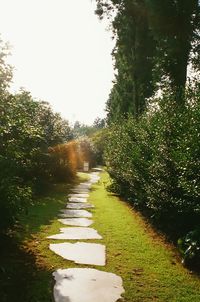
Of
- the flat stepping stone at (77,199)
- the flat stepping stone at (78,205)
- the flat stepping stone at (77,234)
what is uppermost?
the flat stepping stone at (77,199)

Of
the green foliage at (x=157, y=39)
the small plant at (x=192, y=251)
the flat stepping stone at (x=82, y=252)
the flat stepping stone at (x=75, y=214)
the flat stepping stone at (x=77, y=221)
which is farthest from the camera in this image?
the green foliage at (x=157, y=39)

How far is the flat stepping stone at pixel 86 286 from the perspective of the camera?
15.1 feet

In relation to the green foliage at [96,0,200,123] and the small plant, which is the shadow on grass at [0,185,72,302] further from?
the green foliage at [96,0,200,123]

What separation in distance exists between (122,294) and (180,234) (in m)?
2.96

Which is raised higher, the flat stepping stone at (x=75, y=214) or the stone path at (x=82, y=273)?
the flat stepping stone at (x=75, y=214)

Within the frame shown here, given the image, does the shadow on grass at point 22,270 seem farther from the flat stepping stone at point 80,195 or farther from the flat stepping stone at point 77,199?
the flat stepping stone at point 80,195

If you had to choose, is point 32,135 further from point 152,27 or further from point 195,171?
point 152,27

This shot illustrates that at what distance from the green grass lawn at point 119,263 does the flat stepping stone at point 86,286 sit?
0.12 meters

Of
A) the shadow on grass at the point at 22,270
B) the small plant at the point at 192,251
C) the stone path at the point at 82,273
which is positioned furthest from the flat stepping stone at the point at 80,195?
the small plant at the point at 192,251

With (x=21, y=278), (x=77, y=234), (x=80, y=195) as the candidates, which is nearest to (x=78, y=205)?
(x=80, y=195)

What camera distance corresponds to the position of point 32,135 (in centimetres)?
684

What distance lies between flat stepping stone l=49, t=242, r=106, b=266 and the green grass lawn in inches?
5.2

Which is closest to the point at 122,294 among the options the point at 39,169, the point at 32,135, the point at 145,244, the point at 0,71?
the point at 145,244

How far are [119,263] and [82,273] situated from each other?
0.93 meters
